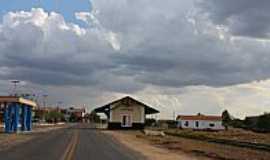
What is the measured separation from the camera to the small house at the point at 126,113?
88188 millimetres

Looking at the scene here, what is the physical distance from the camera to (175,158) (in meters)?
26.8

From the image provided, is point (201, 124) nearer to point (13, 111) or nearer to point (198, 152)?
point (13, 111)

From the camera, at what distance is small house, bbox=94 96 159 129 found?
88.2 metres

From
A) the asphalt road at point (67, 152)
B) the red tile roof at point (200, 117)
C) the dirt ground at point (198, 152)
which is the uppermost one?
the red tile roof at point (200, 117)

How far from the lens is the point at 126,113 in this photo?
8862cm

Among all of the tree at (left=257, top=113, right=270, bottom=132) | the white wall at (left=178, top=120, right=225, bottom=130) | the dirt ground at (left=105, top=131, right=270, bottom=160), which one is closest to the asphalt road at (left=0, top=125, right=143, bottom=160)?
the dirt ground at (left=105, top=131, right=270, bottom=160)

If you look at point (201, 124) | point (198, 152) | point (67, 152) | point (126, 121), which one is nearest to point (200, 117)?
point (201, 124)

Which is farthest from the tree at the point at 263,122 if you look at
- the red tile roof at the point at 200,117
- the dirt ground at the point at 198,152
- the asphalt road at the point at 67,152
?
the asphalt road at the point at 67,152

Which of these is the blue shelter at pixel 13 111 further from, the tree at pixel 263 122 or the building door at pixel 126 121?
the tree at pixel 263 122

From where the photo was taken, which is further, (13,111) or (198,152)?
(13,111)

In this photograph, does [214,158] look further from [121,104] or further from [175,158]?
[121,104]

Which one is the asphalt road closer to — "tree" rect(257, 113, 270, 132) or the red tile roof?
"tree" rect(257, 113, 270, 132)

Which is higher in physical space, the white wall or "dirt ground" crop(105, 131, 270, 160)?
the white wall

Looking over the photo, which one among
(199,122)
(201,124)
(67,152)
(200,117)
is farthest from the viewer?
(200,117)
